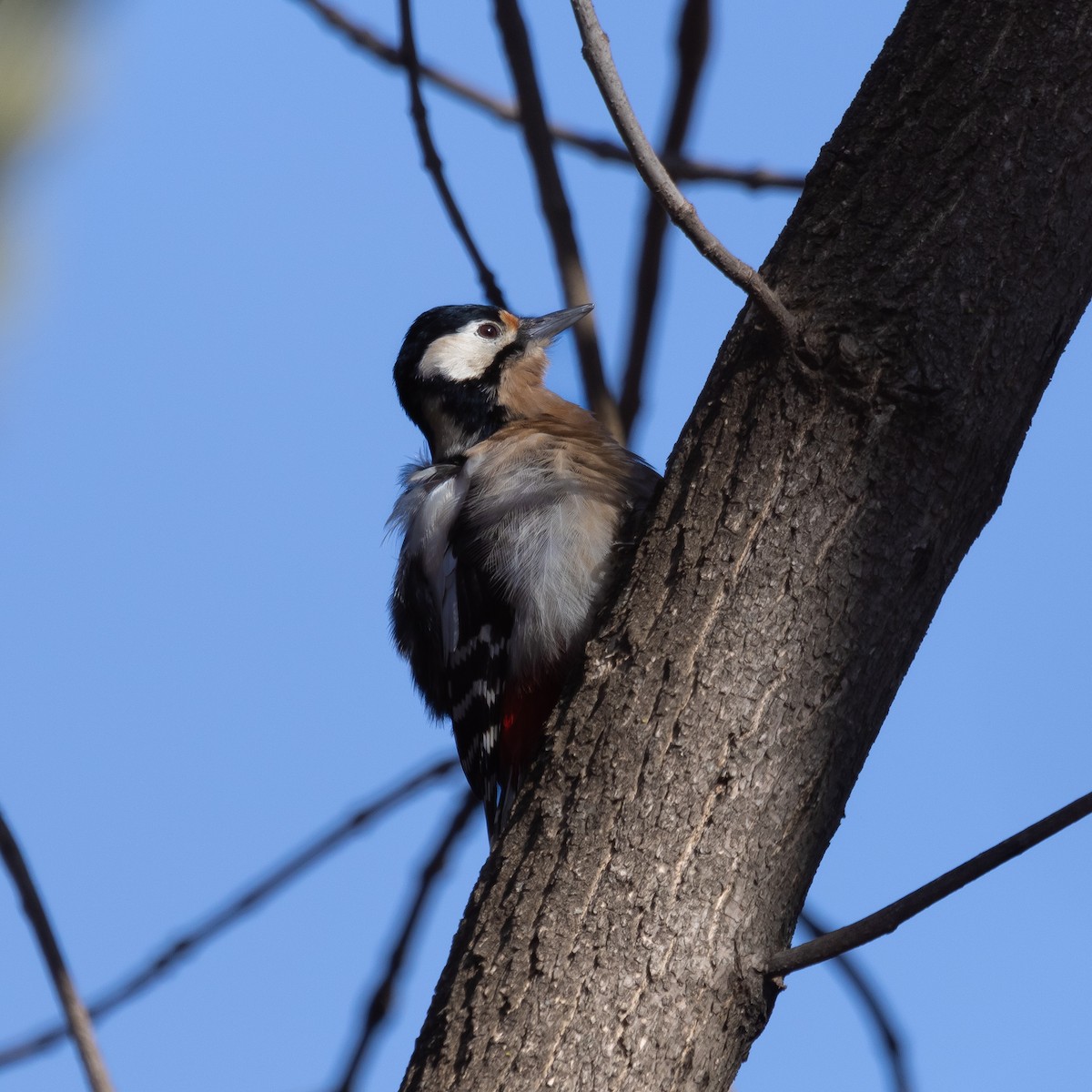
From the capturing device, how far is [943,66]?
94.2 inches

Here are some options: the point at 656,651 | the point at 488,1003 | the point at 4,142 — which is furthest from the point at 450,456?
the point at 4,142

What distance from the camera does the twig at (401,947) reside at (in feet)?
11.6

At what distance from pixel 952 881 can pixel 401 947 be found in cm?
214

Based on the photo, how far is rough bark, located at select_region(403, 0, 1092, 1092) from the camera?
7.00ft

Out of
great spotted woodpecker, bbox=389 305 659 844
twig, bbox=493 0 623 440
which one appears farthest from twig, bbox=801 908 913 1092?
twig, bbox=493 0 623 440

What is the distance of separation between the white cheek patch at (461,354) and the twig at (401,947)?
1.47m

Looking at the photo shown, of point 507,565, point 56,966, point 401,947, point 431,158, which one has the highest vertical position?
point 431,158

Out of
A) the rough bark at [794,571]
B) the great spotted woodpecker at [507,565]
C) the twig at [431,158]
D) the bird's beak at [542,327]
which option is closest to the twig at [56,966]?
the rough bark at [794,571]

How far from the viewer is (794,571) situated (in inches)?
89.0

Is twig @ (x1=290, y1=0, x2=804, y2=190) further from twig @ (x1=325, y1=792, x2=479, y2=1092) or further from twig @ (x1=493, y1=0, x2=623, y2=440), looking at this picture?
twig @ (x1=325, y1=792, x2=479, y2=1092)

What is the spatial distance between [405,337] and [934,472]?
2920 mm

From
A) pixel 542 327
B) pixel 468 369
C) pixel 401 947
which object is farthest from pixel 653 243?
pixel 401 947

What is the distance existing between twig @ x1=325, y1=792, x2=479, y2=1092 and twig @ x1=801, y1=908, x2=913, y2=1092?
3.53 ft

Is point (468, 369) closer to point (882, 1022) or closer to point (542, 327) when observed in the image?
point (542, 327)
